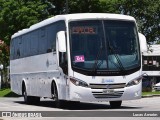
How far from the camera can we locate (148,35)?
5947 cm

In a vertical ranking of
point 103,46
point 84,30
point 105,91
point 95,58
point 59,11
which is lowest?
point 105,91

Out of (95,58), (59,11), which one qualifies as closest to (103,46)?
(95,58)

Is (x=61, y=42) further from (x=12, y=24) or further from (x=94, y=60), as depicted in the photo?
(x=12, y=24)

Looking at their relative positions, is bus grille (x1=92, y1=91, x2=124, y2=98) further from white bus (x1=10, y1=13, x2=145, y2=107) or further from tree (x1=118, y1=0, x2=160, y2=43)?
tree (x1=118, y1=0, x2=160, y2=43)

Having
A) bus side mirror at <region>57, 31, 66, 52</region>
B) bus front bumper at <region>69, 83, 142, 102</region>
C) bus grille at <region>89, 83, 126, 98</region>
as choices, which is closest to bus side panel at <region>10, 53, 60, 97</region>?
bus side mirror at <region>57, 31, 66, 52</region>

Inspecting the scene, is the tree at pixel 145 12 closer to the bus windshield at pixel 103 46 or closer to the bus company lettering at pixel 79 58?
the bus windshield at pixel 103 46

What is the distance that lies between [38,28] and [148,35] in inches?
1399

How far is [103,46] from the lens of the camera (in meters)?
20.4

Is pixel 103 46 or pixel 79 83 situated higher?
pixel 103 46

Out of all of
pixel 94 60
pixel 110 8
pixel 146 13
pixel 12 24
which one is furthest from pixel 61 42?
pixel 146 13

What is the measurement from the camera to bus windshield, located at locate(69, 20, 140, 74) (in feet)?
66.1

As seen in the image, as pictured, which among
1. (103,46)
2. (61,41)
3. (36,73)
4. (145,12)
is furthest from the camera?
(145,12)

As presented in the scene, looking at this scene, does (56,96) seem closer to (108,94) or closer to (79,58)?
(79,58)

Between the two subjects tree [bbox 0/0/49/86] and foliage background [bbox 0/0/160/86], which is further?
foliage background [bbox 0/0/160/86]
